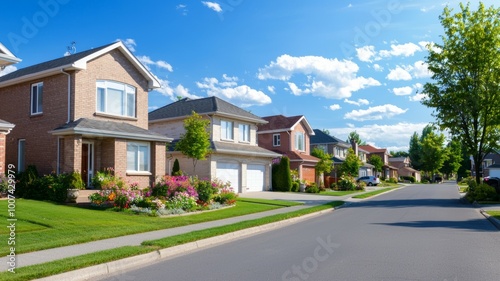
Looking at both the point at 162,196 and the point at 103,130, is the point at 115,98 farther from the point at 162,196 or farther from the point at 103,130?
the point at 162,196

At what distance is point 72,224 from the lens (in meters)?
13.0

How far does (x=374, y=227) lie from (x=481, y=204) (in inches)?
552

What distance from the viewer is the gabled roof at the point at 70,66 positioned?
2125 centimetres

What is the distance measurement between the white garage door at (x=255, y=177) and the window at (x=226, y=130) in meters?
2.74

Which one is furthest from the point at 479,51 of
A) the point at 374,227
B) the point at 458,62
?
the point at 374,227

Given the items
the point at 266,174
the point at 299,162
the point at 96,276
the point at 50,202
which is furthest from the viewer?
the point at 299,162

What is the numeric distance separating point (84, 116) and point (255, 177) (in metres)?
15.6

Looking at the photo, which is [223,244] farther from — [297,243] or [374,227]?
[374,227]

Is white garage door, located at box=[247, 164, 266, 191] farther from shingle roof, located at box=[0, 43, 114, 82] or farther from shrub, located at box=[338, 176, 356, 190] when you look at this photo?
shingle roof, located at box=[0, 43, 114, 82]

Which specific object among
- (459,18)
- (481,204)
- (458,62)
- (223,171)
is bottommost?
(481,204)

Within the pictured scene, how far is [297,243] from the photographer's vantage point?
1123 cm

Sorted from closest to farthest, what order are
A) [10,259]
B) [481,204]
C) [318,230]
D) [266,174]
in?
[10,259]
[318,230]
[481,204]
[266,174]

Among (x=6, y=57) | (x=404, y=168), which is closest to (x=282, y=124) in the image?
(x=6, y=57)

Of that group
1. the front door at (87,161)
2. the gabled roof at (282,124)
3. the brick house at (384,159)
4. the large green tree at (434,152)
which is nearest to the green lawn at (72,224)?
the front door at (87,161)
